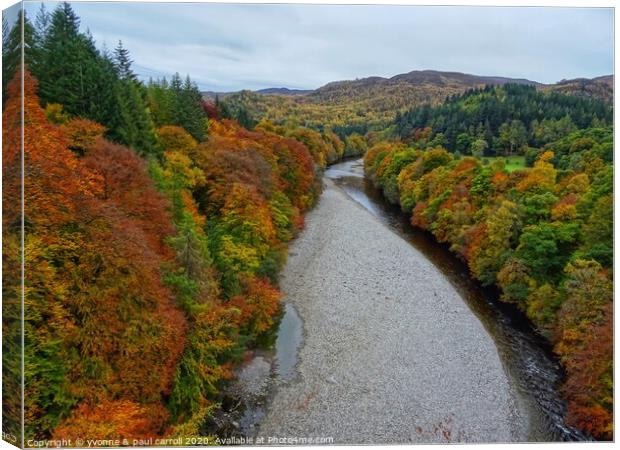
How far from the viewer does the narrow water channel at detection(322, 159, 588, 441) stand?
39.7 feet

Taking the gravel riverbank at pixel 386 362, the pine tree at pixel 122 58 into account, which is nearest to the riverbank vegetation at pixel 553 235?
the gravel riverbank at pixel 386 362

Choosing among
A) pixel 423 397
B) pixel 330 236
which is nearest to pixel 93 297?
pixel 423 397

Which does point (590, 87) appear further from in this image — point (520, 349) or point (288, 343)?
point (288, 343)

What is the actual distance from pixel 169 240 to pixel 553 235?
14.8 m

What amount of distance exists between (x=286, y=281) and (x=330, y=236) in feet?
24.5

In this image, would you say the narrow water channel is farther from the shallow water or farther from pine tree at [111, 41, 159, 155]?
pine tree at [111, 41, 159, 155]

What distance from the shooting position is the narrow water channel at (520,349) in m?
12.1

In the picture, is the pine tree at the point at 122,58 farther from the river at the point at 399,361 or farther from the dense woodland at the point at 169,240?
the river at the point at 399,361

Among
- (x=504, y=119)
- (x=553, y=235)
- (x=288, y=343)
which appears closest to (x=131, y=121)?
(x=288, y=343)

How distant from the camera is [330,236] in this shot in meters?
27.7

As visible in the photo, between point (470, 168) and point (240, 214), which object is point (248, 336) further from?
point (470, 168)

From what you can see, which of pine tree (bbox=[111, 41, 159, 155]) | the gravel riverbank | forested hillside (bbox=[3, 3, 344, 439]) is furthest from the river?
pine tree (bbox=[111, 41, 159, 155])

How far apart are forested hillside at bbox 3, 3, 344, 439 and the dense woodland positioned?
41mm

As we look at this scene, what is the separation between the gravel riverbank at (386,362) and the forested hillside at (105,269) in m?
2.37
